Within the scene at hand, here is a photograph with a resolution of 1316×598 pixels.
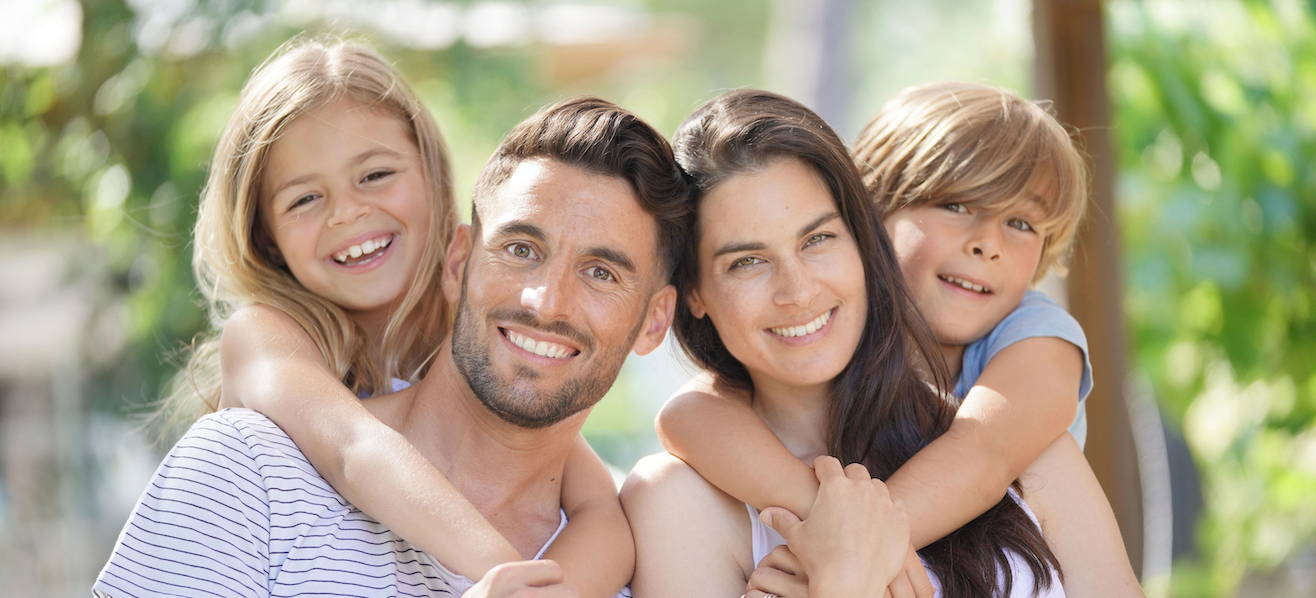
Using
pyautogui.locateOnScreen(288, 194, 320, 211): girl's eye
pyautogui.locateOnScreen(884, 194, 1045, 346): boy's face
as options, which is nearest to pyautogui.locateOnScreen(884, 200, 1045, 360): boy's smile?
pyautogui.locateOnScreen(884, 194, 1045, 346): boy's face

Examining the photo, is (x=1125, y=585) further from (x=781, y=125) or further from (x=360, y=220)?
(x=360, y=220)

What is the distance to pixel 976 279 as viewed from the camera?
2449 mm

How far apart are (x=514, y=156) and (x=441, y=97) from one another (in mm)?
7651

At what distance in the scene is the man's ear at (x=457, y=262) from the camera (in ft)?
7.52

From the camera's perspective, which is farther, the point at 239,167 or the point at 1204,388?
the point at 1204,388

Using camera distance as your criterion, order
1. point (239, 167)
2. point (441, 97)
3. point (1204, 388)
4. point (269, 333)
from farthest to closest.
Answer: point (441, 97)
point (1204, 388)
point (239, 167)
point (269, 333)

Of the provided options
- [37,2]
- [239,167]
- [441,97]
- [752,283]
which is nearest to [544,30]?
[441,97]

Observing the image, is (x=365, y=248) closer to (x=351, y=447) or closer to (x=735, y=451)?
(x=351, y=447)

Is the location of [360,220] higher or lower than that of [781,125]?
lower

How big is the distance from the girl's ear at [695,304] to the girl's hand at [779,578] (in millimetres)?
528

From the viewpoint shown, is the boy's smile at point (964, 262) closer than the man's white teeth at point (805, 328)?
No

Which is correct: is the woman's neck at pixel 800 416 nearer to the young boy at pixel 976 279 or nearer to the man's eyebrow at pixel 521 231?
the young boy at pixel 976 279

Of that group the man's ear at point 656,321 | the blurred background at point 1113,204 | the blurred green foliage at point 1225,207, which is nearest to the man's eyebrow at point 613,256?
the man's ear at point 656,321

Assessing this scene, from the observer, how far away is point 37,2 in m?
4.91
